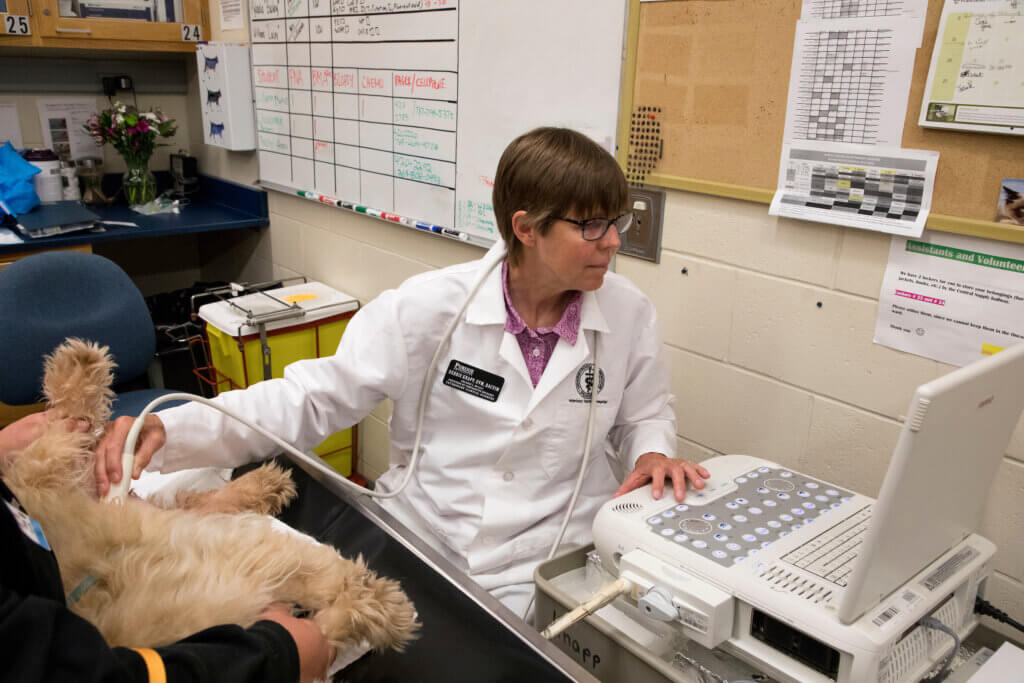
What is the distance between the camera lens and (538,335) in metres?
1.39

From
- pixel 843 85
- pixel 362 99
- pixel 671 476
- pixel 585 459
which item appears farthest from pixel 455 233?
pixel 671 476

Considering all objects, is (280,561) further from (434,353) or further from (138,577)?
(434,353)

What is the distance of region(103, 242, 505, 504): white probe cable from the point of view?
980mm

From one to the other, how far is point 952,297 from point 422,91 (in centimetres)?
158

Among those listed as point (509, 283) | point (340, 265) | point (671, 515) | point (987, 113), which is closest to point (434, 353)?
point (509, 283)

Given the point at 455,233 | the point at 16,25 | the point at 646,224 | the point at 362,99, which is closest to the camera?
the point at 646,224

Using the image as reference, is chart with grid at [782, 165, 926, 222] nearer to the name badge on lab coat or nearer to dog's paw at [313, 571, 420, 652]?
the name badge on lab coat

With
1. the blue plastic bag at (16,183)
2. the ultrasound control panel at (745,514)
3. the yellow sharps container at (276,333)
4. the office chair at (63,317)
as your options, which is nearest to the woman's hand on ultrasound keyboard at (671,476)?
the ultrasound control panel at (745,514)

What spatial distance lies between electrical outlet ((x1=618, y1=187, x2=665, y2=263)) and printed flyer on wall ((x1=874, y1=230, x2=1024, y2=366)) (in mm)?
500

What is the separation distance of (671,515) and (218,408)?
0.71 meters

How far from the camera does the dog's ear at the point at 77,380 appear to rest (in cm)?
96

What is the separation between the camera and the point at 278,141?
299 centimetres

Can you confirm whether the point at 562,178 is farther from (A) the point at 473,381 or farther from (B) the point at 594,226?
(A) the point at 473,381

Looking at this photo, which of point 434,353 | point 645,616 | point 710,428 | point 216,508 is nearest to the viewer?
point 645,616
